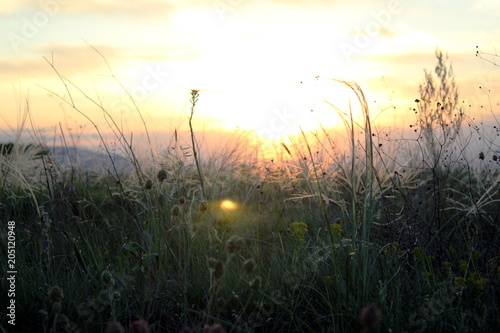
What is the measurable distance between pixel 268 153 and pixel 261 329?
349cm

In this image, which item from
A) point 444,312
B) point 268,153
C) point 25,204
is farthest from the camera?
point 268,153

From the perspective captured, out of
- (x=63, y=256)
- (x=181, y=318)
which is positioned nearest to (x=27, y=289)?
(x=63, y=256)

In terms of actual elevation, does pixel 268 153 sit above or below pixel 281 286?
above

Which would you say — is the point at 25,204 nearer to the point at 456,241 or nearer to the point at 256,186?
the point at 256,186

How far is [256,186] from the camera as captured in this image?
4746 millimetres

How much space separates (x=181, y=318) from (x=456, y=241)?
1.70 metres

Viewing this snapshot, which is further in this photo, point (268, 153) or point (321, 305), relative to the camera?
A: point (268, 153)

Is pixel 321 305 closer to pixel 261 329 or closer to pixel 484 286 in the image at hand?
pixel 261 329

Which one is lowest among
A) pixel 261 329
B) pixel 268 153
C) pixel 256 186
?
pixel 261 329

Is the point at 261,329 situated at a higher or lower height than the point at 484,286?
lower

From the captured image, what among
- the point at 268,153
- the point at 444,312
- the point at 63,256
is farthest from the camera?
the point at 268,153

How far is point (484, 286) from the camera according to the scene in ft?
6.77

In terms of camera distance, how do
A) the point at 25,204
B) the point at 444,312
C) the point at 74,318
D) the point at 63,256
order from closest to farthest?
the point at 444,312, the point at 74,318, the point at 63,256, the point at 25,204

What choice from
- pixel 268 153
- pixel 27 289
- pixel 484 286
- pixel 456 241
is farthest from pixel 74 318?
pixel 268 153
